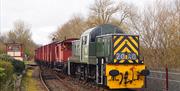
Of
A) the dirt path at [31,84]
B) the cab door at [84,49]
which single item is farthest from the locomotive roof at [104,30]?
the dirt path at [31,84]

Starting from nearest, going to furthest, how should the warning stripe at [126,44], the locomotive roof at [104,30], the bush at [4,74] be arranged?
the bush at [4,74] < the warning stripe at [126,44] < the locomotive roof at [104,30]

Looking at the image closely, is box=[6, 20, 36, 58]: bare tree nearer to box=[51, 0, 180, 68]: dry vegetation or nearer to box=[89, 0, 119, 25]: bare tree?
box=[89, 0, 119, 25]: bare tree

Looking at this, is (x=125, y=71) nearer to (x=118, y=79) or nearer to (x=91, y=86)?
(x=118, y=79)

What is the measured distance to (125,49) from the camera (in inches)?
574

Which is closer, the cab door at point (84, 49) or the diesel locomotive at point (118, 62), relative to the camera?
the diesel locomotive at point (118, 62)

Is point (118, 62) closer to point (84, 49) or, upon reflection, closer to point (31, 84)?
point (84, 49)

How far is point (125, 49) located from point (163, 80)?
8.04 feet

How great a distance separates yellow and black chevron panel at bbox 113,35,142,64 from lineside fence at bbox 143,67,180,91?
39.0 inches

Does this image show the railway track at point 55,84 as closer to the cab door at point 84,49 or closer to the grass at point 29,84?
the grass at point 29,84

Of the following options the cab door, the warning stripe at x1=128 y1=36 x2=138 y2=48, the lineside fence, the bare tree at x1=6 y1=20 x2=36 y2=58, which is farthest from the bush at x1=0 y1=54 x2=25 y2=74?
the bare tree at x1=6 y1=20 x2=36 y2=58

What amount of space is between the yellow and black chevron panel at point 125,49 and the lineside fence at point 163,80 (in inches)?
39.0

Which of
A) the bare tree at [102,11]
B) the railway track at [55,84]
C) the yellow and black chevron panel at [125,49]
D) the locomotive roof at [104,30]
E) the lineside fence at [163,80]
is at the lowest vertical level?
the railway track at [55,84]

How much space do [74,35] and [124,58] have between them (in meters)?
47.5

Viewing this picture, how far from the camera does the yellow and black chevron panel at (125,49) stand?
47.0ft
